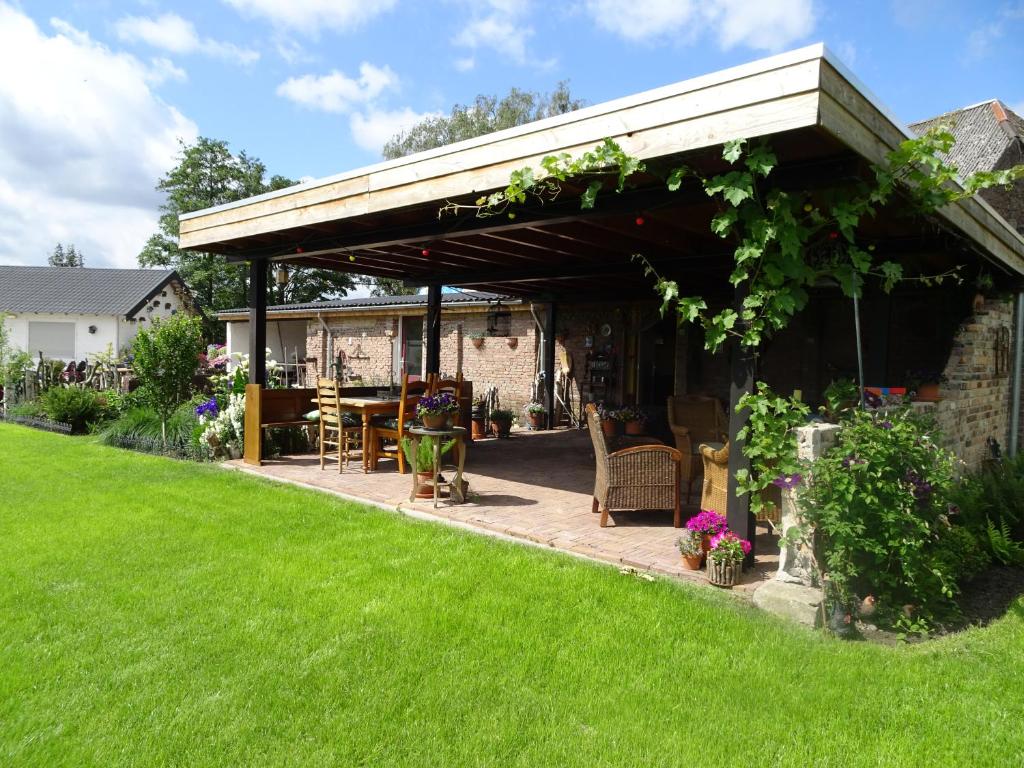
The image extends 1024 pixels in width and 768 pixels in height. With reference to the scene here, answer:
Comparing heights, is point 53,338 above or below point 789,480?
above

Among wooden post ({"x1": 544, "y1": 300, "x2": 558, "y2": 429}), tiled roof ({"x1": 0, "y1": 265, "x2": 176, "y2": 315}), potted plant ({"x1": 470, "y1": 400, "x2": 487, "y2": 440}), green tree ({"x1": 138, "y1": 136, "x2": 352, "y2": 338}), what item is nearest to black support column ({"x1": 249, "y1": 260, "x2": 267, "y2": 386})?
potted plant ({"x1": 470, "y1": 400, "x2": 487, "y2": 440})

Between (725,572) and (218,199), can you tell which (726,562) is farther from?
(218,199)

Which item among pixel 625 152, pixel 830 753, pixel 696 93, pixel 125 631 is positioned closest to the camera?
pixel 830 753

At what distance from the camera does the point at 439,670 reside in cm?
277

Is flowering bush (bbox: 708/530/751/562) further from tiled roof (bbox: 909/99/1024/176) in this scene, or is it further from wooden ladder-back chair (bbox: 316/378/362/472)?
tiled roof (bbox: 909/99/1024/176)

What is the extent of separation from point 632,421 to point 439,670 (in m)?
5.76

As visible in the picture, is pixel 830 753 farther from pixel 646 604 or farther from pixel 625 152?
pixel 625 152

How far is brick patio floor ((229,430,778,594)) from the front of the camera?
14.4ft

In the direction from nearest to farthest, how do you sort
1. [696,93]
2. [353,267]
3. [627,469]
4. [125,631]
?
[125,631] → [696,93] → [627,469] → [353,267]

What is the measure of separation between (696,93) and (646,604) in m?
2.66

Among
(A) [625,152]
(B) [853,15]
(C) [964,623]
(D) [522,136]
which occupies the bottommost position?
(C) [964,623]

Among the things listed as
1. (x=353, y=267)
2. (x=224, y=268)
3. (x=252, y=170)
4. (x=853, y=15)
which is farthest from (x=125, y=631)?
(x=252, y=170)

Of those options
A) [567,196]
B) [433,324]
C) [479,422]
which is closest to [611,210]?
[567,196]

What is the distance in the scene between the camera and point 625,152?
3.65m
